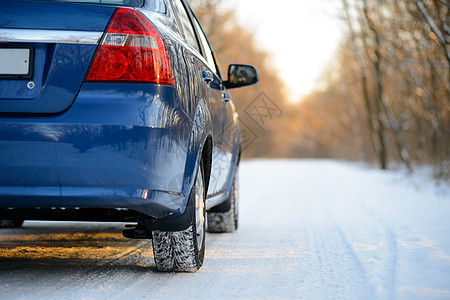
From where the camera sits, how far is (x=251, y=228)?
643cm

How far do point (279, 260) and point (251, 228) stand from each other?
79.5 inches

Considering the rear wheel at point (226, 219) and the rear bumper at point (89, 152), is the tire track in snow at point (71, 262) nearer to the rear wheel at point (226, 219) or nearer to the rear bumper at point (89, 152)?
the rear bumper at point (89, 152)

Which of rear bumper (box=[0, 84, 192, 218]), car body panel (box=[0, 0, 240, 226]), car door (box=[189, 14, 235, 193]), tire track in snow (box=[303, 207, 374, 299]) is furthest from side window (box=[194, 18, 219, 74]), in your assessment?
rear bumper (box=[0, 84, 192, 218])

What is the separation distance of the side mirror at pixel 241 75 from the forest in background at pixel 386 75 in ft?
18.6

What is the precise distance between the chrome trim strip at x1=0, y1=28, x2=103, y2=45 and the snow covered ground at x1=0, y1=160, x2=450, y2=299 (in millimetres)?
1343

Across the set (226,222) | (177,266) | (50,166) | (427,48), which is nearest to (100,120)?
(50,166)

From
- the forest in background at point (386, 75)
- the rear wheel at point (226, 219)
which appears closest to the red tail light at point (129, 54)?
the rear wheel at point (226, 219)

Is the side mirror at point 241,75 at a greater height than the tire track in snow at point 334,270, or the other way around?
the side mirror at point 241,75

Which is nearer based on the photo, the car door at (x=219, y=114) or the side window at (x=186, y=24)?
the side window at (x=186, y=24)

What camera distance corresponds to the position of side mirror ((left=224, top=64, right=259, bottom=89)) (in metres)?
5.55

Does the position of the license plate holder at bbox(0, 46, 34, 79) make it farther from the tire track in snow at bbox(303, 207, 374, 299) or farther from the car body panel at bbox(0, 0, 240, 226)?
the tire track in snow at bbox(303, 207, 374, 299)

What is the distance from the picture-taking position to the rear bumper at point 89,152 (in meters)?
2.94

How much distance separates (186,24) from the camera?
4.32 metres

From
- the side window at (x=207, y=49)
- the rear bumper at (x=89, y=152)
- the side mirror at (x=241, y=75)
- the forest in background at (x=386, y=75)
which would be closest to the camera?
the rear bumper at (x=89, y=152)
